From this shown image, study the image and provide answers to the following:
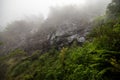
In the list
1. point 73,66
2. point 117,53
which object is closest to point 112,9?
point 73,66

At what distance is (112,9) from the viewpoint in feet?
48.0

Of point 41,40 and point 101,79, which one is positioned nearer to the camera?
point 101,79

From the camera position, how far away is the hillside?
9115mm

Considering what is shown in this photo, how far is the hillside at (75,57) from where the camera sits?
9115 millimetres

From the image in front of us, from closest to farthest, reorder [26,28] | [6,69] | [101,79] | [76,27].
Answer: [101,79] < [6,69] < [76,27] < [26,28]

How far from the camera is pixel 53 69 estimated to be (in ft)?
46.8

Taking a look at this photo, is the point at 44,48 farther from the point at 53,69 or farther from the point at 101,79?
the point at 101,79

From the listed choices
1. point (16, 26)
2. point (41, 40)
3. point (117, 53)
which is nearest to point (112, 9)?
point (117, 53)

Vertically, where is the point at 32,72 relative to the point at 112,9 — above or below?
below

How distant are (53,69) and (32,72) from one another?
2.41 m

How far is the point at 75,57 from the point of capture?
1284 centimetres

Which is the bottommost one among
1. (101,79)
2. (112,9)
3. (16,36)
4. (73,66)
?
→ (101,79)

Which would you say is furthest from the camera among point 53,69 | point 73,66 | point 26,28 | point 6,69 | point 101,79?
point 26,28

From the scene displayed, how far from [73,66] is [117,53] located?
432 centimetres
